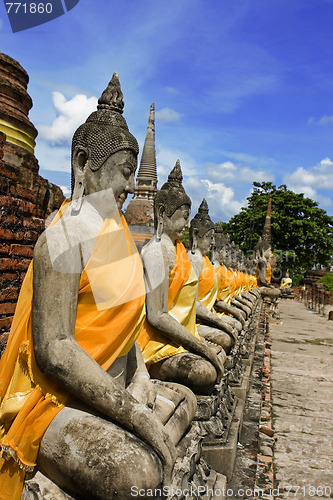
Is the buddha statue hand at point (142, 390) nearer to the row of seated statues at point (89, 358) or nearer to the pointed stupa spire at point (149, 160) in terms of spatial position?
the row of seated statues at point (89, 358)

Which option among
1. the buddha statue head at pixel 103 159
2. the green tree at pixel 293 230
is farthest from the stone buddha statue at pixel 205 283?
the green tree at pixel 293 230

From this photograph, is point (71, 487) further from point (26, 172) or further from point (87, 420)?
point (26, 172)

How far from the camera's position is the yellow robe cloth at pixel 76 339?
1.77 metres

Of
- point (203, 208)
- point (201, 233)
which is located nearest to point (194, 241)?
point (201, 233)

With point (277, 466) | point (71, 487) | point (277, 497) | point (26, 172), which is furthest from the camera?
point (26, 172)

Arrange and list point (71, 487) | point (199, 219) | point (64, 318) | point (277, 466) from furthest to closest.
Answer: point (199, 219)
point (277, 466)
point (64, 318)
point (71, 487)

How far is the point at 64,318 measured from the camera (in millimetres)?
1843

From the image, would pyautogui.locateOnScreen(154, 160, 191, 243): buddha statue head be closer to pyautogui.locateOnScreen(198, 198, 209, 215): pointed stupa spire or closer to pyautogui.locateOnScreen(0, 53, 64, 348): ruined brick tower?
pyautogui.locateOnScreen(0, 53, 64, 348): ruined brick tower

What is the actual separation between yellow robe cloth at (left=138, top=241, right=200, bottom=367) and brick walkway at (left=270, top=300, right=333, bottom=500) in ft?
4.65

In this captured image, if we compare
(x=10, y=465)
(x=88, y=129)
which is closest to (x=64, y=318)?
(x=10, y=465)

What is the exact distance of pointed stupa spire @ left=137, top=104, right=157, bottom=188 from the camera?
12.7 meters

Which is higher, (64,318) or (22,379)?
(64,318)

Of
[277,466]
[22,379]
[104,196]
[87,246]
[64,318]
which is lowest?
[277,466]

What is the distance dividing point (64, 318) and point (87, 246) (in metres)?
0.33
